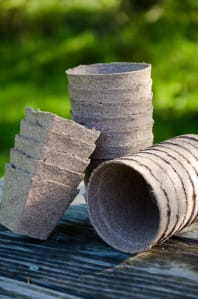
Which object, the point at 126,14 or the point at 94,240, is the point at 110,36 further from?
the point at 94,240

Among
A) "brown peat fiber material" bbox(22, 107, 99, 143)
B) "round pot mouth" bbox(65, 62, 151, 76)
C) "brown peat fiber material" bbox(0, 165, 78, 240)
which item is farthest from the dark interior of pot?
"brown peat fiber material" bbox(0, 165, 78, 240)

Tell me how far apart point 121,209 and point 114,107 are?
398 millimetres

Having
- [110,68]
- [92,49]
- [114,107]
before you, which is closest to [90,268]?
[114,107]

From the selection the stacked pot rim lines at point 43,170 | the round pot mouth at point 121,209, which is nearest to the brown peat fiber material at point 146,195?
the round pot mouth at point 121,209

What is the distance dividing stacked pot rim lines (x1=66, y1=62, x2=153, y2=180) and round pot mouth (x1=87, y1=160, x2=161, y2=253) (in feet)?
0.42

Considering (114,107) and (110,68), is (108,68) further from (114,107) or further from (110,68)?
(114,107)

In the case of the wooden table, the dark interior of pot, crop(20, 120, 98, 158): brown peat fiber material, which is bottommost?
the wooden table

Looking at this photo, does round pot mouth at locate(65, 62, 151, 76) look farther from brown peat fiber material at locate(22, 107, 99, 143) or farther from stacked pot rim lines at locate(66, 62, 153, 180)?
brown peat fiber material at locate(22, 107, 99, 143)

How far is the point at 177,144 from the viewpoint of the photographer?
2738 millimetres

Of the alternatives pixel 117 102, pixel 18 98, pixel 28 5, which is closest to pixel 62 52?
pixel 28 5

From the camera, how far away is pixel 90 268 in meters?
2.48

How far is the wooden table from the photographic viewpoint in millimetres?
2279

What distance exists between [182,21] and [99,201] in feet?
18.3

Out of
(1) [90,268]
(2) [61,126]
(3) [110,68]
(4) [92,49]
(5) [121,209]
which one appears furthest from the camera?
(4) [92,49]
